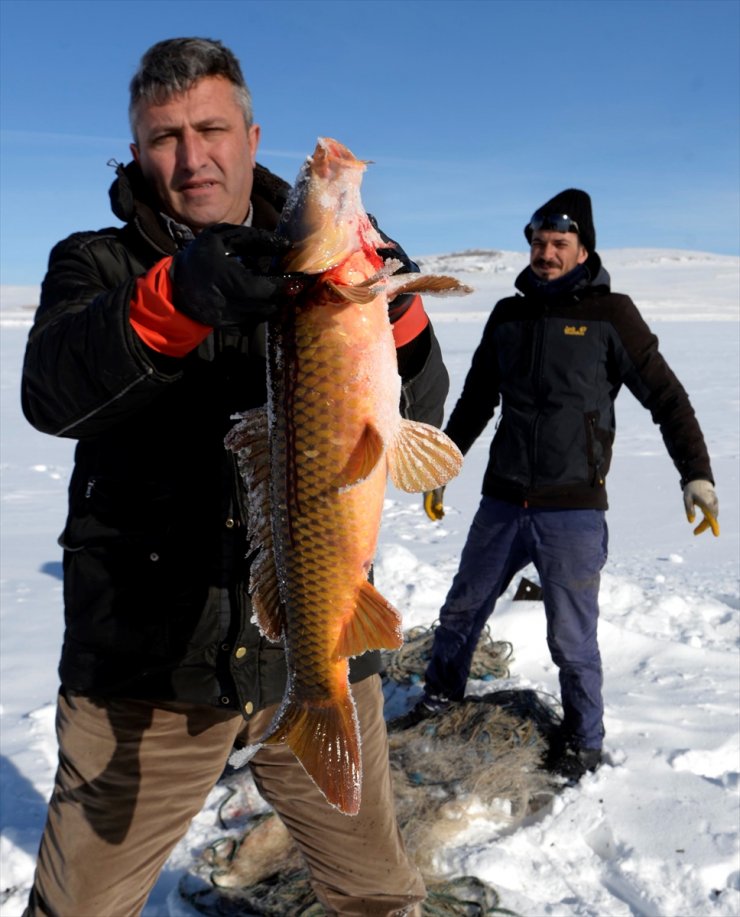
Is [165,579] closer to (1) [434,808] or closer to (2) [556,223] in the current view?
(1) [434,808]

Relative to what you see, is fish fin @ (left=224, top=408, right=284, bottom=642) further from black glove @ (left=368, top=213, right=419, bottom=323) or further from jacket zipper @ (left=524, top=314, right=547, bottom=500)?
jacket zipper @ (left=524, top=314, right=547, bottom=500)

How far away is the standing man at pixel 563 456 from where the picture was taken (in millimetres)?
3936

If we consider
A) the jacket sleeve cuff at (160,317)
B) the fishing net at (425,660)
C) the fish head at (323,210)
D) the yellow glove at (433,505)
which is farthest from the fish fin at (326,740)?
the fishing net at (425,660)

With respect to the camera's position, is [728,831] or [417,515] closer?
[728,831]

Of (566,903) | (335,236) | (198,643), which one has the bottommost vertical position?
(566,903)

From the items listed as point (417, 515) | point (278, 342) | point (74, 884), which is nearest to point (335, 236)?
point (278, 342)

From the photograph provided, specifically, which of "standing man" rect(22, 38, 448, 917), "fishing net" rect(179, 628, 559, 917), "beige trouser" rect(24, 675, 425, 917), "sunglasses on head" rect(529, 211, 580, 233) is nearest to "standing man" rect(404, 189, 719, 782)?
"sunglasses on head" rect(529, 211, 580, 233)

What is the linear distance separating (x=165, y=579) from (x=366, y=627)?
2.26ft

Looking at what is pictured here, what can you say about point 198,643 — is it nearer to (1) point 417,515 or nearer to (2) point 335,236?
(2) point 335,236

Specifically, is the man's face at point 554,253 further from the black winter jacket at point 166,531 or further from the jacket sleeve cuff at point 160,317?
the jacket sleeve cuff at point 160,317

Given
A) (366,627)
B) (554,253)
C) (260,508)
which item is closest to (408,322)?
(260,508)

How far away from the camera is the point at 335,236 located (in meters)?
1.62

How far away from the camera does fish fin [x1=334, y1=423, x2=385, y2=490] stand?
5.50 ft

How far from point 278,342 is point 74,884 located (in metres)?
1.55
